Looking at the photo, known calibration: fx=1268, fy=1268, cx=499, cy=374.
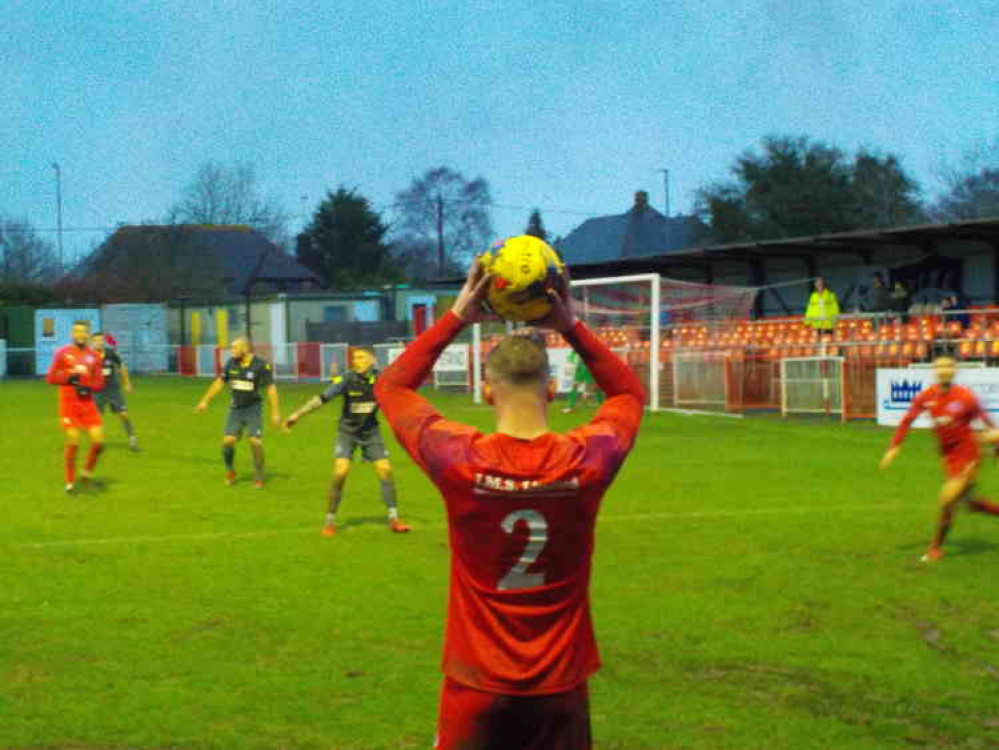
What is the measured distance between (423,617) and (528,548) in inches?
244

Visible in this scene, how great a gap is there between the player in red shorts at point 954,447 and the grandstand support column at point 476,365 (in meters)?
23.4

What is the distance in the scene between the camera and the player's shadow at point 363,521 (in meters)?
14.3

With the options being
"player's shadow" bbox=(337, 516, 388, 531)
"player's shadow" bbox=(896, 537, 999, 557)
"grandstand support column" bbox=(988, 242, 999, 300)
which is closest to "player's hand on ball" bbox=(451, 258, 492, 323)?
"player's shadow" bbox=(896, 537, 999, 557)

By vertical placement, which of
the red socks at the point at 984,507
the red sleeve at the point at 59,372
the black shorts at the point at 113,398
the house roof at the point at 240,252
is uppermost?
the house roof at the point at 240,252

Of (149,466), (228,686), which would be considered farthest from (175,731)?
(149,466)

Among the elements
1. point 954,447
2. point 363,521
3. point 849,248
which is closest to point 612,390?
point 954,447

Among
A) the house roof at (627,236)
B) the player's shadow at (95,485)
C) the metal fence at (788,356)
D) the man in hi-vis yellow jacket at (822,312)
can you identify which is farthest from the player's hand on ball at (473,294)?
the house roof at (627,236)

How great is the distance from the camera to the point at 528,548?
3588 mm

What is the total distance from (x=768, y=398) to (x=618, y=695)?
23.7 meters

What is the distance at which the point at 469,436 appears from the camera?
3.65m

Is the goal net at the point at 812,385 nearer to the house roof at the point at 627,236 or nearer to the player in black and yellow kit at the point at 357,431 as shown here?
the player in black and yellow kit at the point at 357,431

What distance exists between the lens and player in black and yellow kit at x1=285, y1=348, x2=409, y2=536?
44.5 feet

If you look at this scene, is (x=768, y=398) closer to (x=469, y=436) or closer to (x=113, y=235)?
(x=469, y=436)

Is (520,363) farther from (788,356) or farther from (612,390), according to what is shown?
(788,356)
